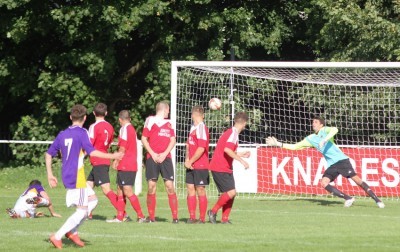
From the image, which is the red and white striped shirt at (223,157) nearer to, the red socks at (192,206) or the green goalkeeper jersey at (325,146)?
the red socks at (192,206)

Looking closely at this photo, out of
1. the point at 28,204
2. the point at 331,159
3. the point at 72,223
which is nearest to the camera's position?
the point at 72,223

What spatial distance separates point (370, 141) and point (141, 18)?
24.0 ft

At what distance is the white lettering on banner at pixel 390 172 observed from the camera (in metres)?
22.1

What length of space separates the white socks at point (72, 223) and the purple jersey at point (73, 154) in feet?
1.05

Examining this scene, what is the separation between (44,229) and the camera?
14.1 m

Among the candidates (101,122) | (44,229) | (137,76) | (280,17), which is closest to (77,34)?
(137,76)

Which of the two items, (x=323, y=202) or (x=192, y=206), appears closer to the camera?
(x=192, y=206)

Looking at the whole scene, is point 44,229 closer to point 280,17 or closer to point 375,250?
point 375,250

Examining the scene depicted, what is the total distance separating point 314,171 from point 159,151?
801cm

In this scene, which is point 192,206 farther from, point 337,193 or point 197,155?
point 337,193

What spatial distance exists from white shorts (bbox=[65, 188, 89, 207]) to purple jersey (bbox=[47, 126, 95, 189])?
0.19ft

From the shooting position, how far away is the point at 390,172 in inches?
874

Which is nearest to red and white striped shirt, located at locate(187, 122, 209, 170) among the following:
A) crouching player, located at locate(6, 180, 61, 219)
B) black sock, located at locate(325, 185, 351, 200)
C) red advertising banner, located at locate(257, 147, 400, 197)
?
crouching player, located at locate(6, 180, 61, 219)

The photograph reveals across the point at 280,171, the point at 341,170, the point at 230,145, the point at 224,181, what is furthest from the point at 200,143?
the point at 280,171
